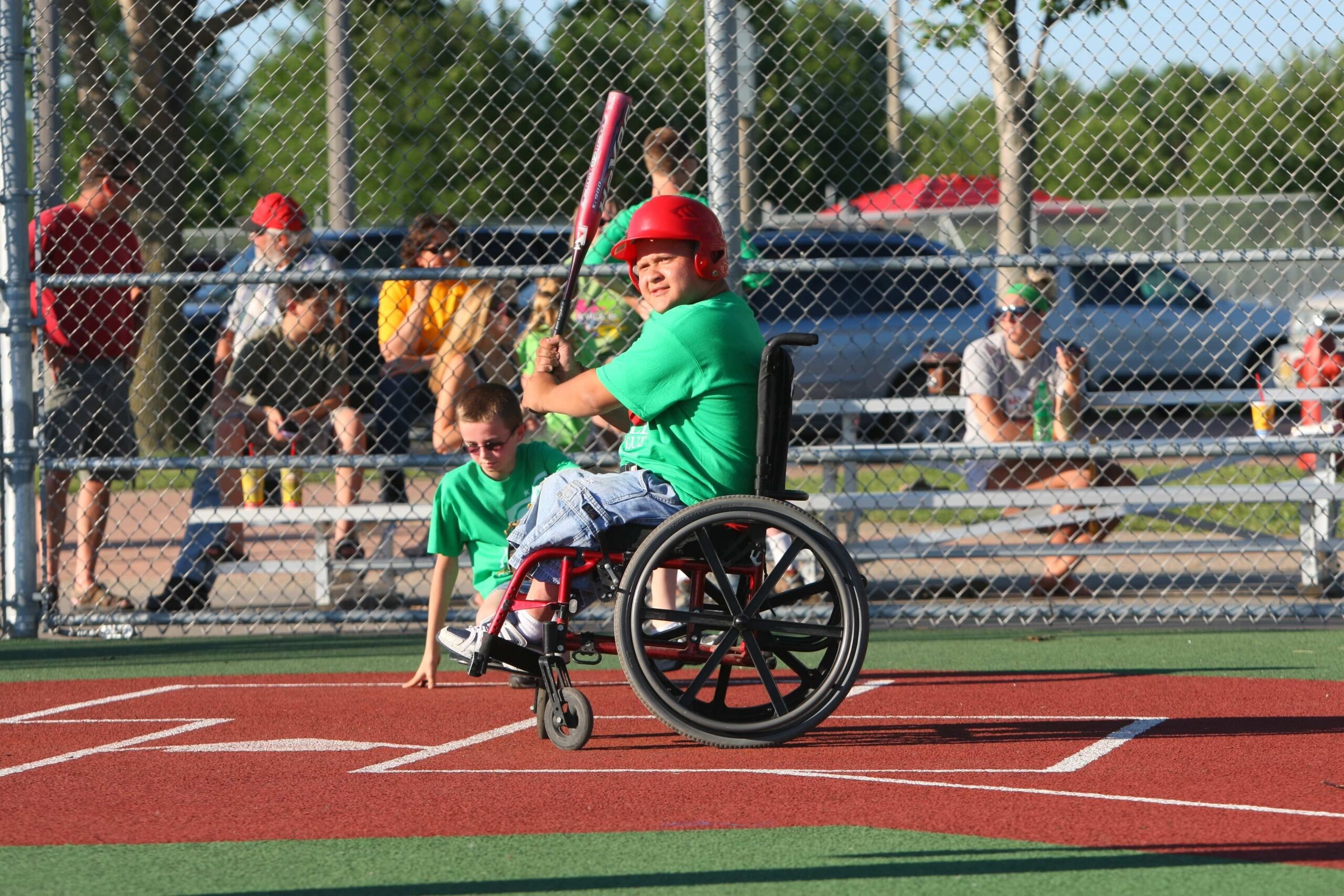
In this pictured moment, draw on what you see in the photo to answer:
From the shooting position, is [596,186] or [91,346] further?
[91,346]

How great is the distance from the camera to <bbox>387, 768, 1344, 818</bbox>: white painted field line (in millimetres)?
3639

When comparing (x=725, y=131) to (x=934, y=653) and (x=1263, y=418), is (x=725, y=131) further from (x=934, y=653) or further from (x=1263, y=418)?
(x=1263, y=418)

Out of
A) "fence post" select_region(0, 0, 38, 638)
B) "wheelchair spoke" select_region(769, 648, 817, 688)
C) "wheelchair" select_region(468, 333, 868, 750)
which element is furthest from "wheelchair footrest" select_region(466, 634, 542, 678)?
"fence post" select_region(0, 0, 38, 638)

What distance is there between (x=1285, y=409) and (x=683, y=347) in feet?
19.3

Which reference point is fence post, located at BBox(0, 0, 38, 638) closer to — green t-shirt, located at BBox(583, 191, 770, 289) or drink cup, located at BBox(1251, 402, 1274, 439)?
green t-shirt, located at BBox(583, 191, 770, 289)

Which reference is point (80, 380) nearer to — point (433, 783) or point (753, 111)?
point (753, 111)

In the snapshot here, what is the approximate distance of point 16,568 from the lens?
6906 millimetres

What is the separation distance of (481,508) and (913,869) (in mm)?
2588

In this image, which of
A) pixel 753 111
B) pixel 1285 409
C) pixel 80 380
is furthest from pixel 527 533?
pixel 1285 409

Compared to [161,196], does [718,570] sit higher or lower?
lower

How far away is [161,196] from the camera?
8711 millimetres

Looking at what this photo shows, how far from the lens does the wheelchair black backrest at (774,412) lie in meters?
4.21

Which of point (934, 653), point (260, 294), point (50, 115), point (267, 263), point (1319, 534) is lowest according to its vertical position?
point (934, 653)

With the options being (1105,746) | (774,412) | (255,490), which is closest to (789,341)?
(774,412)
